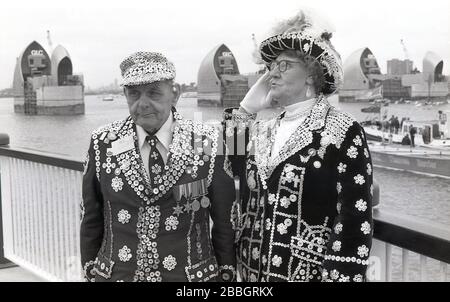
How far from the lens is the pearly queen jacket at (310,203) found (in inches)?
53.2

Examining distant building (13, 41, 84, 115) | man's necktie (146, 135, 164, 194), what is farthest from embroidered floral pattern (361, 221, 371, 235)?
distant building (13, 41, 84, 115)

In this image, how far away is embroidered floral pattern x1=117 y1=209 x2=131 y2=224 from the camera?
62.4 inches

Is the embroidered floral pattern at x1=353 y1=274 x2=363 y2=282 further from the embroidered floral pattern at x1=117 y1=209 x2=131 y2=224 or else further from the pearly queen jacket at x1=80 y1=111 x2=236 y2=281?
the embroidered floral pattern at x1=117 y1=209 x2=131 y2=224

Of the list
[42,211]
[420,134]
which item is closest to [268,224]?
[42,211]

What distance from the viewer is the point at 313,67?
4.91ft

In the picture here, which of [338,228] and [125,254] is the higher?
[338,228]

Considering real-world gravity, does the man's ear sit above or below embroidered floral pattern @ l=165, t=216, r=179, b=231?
above

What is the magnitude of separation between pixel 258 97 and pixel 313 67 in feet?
0.86

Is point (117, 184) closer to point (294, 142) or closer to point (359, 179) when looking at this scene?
point (294, 142)

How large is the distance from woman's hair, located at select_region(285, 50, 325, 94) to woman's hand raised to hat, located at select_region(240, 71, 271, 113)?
0.19m

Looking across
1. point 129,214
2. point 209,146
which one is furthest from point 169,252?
point 209,146

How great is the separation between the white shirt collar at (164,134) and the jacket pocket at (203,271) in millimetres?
364
